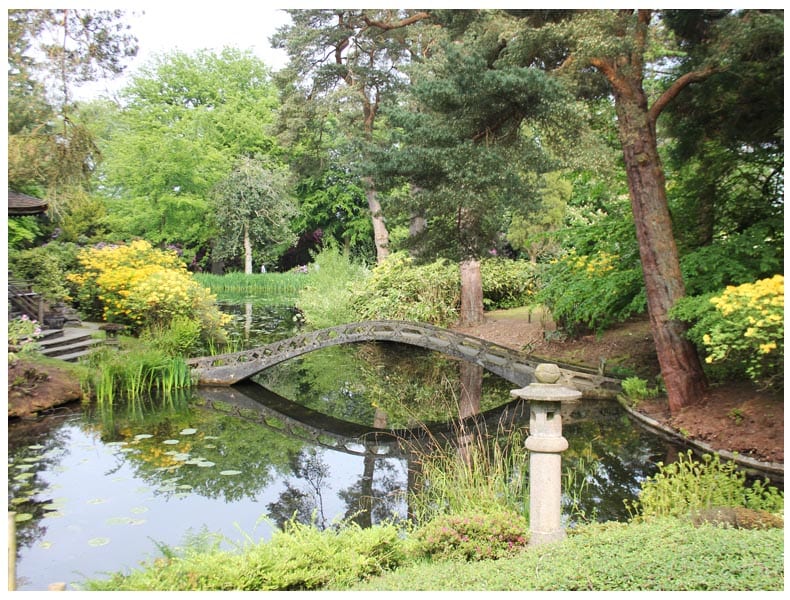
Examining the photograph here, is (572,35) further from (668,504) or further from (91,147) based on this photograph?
(91,147)

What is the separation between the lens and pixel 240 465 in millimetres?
7367

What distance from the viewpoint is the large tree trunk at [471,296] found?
15.5 metres

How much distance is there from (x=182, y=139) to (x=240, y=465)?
19235mm

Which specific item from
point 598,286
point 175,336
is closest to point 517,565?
point 598,286

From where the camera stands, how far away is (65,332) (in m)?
12.9

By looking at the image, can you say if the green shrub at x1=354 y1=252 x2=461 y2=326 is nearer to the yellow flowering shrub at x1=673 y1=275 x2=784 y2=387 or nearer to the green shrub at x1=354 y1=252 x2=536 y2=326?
the green shrub at x1=354 y1=252 x2=536 y2=326

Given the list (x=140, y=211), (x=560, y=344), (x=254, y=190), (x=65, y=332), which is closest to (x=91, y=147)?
(x=65, y=332)

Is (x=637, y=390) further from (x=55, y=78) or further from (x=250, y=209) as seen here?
(x=250, y=209)

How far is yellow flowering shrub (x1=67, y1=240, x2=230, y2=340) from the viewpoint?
13109mm

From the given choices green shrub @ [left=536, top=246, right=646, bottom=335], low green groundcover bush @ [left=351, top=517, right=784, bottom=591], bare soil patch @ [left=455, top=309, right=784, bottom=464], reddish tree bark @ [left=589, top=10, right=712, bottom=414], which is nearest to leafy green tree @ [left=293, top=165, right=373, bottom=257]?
bare soil patch @ [left=455, top=309, right=784, bottom=464]

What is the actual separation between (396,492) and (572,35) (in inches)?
189

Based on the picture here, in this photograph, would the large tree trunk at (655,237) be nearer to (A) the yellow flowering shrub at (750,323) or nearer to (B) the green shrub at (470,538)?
(A) the yellow flowering shrub at (750,323)

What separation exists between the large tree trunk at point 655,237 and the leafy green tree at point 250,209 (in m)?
19.6

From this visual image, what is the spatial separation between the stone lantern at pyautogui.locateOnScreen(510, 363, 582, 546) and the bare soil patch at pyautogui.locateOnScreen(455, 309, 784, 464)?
356cm
